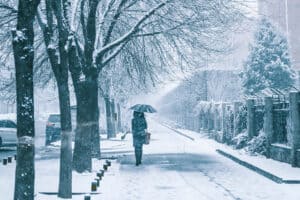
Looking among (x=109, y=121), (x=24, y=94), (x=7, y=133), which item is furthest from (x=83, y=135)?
(x=109, y=121)

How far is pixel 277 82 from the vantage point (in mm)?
47156

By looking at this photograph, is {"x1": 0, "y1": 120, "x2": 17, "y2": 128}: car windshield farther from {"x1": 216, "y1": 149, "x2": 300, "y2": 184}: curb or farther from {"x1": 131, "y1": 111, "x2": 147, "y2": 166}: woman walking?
{"x1": 216, "y1": 149, "x2": 300, "y2": 184}: curb

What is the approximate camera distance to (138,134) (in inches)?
692

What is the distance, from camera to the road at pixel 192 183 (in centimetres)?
1112

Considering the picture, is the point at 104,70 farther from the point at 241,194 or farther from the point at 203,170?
the point at 241,194

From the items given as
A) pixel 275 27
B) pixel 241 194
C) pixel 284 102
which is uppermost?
pixel 275 27

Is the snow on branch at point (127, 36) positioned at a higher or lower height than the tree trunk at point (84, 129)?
higher

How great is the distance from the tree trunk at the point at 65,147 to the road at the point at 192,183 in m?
0.88

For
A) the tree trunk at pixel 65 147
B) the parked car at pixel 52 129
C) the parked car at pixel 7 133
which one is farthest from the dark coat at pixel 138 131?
the parked car at pixel 52 129

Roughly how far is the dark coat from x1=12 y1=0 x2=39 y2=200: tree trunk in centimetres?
→ 955

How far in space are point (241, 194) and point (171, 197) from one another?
1680mm

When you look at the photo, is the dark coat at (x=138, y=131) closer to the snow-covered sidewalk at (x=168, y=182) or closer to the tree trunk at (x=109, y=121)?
the snow-covered sidewalk at (x=168, y=182)

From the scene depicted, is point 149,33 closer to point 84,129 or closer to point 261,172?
point 84,129

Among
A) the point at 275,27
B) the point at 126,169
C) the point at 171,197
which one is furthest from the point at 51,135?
the point at 275,27
